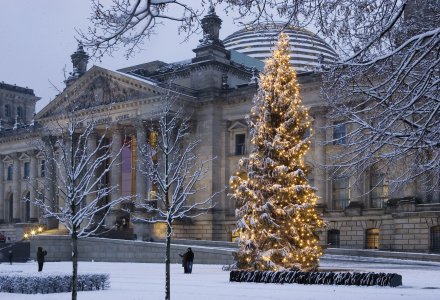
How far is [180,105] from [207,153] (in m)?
4.95

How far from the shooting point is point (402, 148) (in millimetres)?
Result: 17406

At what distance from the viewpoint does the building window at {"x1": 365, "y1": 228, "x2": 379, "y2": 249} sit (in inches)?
2295

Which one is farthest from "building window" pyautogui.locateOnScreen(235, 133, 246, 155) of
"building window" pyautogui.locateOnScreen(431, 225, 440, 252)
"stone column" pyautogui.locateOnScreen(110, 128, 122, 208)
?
"building window" pyautogui.locateOnScreen(431, 225, 440, 252)

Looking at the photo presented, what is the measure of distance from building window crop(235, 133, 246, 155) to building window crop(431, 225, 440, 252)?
19814 mm

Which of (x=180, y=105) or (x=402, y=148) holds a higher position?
(x=180, y=105)

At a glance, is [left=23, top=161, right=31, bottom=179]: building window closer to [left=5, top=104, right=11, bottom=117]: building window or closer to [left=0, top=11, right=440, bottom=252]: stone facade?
[left=0, top=11, right=440, bottom=252]: stone facade

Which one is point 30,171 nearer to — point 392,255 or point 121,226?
point 121,226

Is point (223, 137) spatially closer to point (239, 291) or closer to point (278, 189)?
point (278, 189)

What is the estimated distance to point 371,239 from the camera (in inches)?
2308

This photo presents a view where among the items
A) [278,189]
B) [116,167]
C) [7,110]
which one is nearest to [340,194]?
[116,167]

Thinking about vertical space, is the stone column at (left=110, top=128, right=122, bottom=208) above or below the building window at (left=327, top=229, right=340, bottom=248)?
above

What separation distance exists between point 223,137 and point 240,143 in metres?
1.64

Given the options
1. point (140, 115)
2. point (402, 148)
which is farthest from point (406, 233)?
point (402, 148)

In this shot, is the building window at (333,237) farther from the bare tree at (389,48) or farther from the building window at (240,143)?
the bare tree at (389,48)
